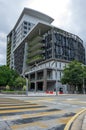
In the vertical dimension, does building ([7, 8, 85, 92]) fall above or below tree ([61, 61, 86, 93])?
above

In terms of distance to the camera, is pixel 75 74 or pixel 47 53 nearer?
pixel 75 74

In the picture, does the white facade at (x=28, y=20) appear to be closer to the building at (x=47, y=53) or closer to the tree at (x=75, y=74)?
the building at (x=47, y=53)

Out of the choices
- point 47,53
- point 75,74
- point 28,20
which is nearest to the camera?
point 75,74

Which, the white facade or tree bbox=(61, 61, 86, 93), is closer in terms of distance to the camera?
tree bbox=(61, 61, 86, 93)

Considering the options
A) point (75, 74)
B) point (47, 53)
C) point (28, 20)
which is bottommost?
point (75, 74)

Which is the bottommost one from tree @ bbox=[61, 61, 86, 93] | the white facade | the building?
tree @ bbox=[61, 61, 86, 93]

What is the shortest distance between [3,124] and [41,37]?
92243mm

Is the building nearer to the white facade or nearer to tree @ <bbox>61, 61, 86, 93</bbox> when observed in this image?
tree @ <bbox>61, 61, 86, 93</bbox>

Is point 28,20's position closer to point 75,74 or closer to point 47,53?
point 47,53

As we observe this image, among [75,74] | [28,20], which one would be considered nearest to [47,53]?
[75,74]

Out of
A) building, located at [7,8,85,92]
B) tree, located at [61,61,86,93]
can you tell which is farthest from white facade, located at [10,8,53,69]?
tree, located at [61,61,86,93]

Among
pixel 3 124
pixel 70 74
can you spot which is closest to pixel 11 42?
pixel 70 74

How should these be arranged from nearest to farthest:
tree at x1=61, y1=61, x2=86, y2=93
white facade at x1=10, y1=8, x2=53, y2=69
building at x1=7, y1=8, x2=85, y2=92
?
tree at x1=61, y1=61, x2=86, y2=93, building at x1=7, y1=8, x2=85, y2=92, white facade at x1=10, y1=8, x2=53, y2=69

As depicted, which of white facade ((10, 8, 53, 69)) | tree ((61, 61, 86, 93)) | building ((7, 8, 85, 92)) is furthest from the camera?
white facade ((10, 8, 53, 69))
